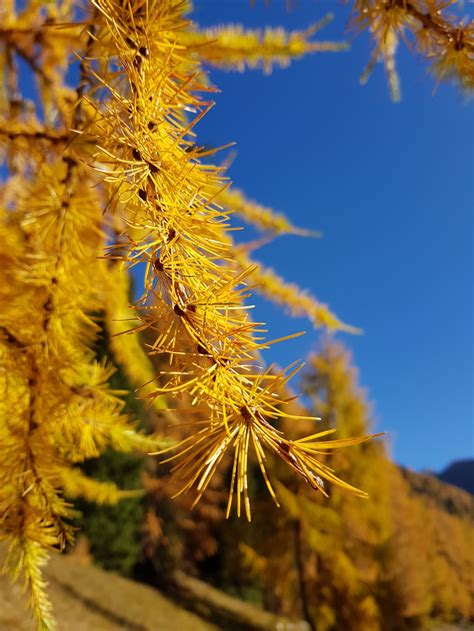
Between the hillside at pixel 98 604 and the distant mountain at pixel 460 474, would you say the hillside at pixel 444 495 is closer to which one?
the distant mountain at pixel 460 474

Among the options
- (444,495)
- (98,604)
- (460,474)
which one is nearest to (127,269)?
(98,604)

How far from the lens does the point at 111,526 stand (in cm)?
822

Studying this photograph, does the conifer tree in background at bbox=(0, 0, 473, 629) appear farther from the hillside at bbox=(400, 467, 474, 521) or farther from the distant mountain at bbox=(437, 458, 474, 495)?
the distant mountain at bbox=(437, 458, 474, 495)

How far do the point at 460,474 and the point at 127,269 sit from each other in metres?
66.2

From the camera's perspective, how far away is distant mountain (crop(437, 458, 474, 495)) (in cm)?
5481

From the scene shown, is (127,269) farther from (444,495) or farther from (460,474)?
(460,474)

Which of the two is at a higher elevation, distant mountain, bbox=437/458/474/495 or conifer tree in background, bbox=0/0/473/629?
distant mountain, bbox=437/458/474/495

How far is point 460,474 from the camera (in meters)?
57.9

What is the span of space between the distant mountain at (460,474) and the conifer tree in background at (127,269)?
5992 cm

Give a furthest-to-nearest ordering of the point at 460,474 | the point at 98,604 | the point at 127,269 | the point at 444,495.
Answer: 1. the point at 460,474
2. the point at 444,495
3. the point at 98,604
4. the point at 127,269

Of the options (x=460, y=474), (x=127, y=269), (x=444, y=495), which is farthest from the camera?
(x=460, y=474)

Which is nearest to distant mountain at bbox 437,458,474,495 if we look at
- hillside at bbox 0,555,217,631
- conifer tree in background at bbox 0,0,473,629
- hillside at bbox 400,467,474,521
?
hillside at bbox 400,467,474,521

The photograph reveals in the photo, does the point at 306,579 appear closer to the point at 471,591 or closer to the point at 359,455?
the point at 359,455

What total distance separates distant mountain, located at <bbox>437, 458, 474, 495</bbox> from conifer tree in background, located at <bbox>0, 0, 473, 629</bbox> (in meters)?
59.9
